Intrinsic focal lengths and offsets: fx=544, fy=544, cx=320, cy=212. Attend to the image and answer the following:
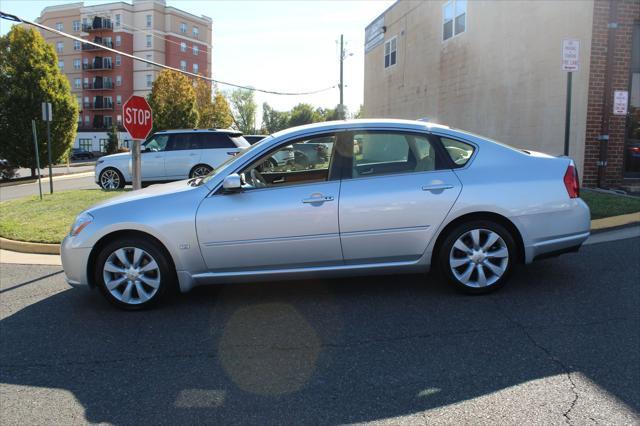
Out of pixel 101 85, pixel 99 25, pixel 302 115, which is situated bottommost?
pixel 302 115

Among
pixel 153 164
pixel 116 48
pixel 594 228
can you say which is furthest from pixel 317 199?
pixel 116 48

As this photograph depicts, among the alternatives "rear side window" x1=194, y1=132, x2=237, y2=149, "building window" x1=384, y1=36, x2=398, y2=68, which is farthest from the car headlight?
"building window" x1=384, y1=36, x2=398, y2=68

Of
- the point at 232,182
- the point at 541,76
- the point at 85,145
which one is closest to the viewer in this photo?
the point at 232,182

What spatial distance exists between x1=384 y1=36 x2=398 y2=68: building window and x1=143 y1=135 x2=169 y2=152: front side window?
42.3 feet

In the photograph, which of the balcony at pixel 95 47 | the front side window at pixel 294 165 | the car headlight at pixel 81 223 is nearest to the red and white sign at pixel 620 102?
the front side window at pixel 294 165

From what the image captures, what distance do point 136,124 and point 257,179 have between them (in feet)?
12.0

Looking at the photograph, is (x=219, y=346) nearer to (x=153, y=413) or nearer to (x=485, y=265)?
(x=153, y=413)

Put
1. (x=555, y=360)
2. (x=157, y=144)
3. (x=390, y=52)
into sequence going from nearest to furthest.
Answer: (x=555, y=360), (x=157, y=144), (x=390, y=52)

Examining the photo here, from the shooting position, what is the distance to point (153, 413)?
3.18m

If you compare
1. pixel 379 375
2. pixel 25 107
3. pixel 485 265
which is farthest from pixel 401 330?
pixel 25 107

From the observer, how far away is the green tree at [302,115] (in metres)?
97.3

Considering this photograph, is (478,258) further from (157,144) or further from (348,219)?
(157,144)

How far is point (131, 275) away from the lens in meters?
4.89

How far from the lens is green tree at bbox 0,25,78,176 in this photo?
24953 mm
